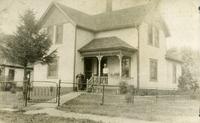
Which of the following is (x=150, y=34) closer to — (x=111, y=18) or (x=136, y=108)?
(x=111, y=18)

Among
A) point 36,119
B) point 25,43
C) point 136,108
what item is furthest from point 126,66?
point 36,119

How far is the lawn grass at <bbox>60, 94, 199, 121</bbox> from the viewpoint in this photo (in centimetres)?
746

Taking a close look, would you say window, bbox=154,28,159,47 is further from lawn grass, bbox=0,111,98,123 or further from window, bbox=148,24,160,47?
lawn grass, bbox=0,111,98,123

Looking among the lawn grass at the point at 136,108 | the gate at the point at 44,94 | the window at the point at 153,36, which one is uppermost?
the window at the point at 153,36

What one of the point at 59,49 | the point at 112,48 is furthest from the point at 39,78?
the point at 112,48

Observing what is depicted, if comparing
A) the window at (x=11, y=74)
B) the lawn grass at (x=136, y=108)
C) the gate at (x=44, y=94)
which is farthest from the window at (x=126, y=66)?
the window at (x=11, y=74)

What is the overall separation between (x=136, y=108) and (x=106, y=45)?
19.2 ft

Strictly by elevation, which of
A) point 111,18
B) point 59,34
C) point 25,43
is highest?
point 111,18

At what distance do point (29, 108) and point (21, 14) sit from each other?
4703 mm

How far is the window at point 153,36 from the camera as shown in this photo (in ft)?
48.8

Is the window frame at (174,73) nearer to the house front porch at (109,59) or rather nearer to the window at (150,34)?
the window at (150,34)

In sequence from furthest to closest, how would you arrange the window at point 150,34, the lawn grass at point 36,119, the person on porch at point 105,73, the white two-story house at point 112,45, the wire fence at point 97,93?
the window at point 150,34 < the white two-story house at point 112,45 < the person on porch at point 105,73 < the wire fence at point 97,93 < the lawn grass at point 36,119

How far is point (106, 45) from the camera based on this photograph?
14031mm

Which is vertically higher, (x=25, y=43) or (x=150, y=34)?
(x=150, y=34)
